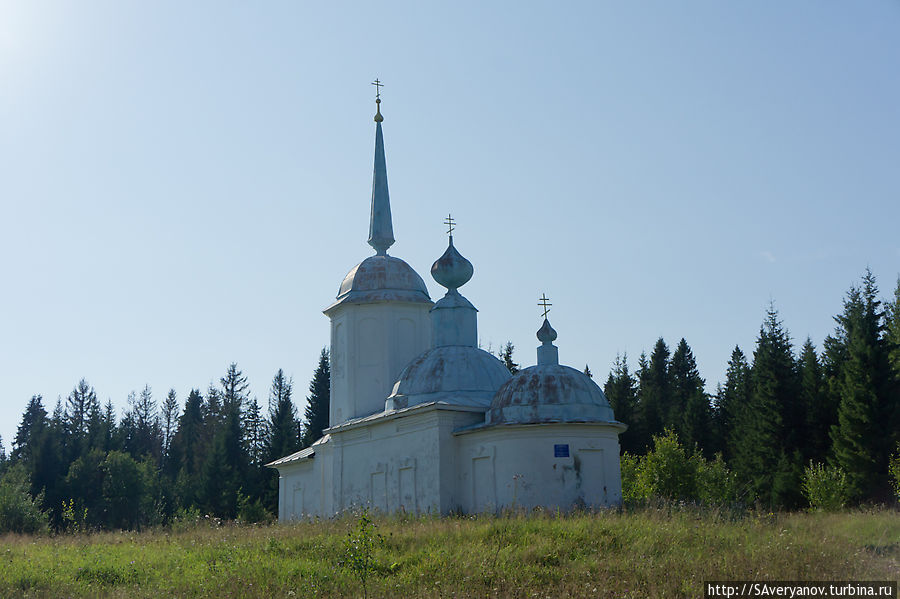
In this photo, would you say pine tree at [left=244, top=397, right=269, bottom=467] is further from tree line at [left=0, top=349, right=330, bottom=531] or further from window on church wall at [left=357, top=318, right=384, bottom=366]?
window on church wall at [left=357, top=318, right=384, bottom=366]

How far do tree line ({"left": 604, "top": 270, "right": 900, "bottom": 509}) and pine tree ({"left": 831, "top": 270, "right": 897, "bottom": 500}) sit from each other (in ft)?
0.13

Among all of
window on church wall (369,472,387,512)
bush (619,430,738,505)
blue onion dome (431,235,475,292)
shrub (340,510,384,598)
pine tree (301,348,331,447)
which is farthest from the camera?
pine tree (301,348,331,447)

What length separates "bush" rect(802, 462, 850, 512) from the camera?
30.1 metres

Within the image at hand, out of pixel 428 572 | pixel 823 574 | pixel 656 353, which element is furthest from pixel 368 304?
pixel 656 353

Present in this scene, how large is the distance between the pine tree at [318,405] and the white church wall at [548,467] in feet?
106

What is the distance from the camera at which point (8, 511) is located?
103 feet

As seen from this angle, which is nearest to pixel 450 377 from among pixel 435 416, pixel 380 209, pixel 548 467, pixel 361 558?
pixel 435 416

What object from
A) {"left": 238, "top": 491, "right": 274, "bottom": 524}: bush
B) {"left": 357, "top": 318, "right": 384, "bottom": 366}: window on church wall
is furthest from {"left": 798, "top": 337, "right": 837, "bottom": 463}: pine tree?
{"left": 238, "top": 491, "right": 274, "bottom": 524}: bush

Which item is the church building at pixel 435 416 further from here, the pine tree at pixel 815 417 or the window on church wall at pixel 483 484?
the pine tree at pixel 815 417

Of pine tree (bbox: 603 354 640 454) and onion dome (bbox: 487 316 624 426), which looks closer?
onion dome (bbox: 487 316 624 426)

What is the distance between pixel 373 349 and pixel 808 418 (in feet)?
67.9

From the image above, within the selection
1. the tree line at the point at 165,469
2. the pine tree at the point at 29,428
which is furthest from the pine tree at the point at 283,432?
the pine tree at the point at 29,428

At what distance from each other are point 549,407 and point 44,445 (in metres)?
47.1

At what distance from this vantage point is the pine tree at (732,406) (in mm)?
44719
